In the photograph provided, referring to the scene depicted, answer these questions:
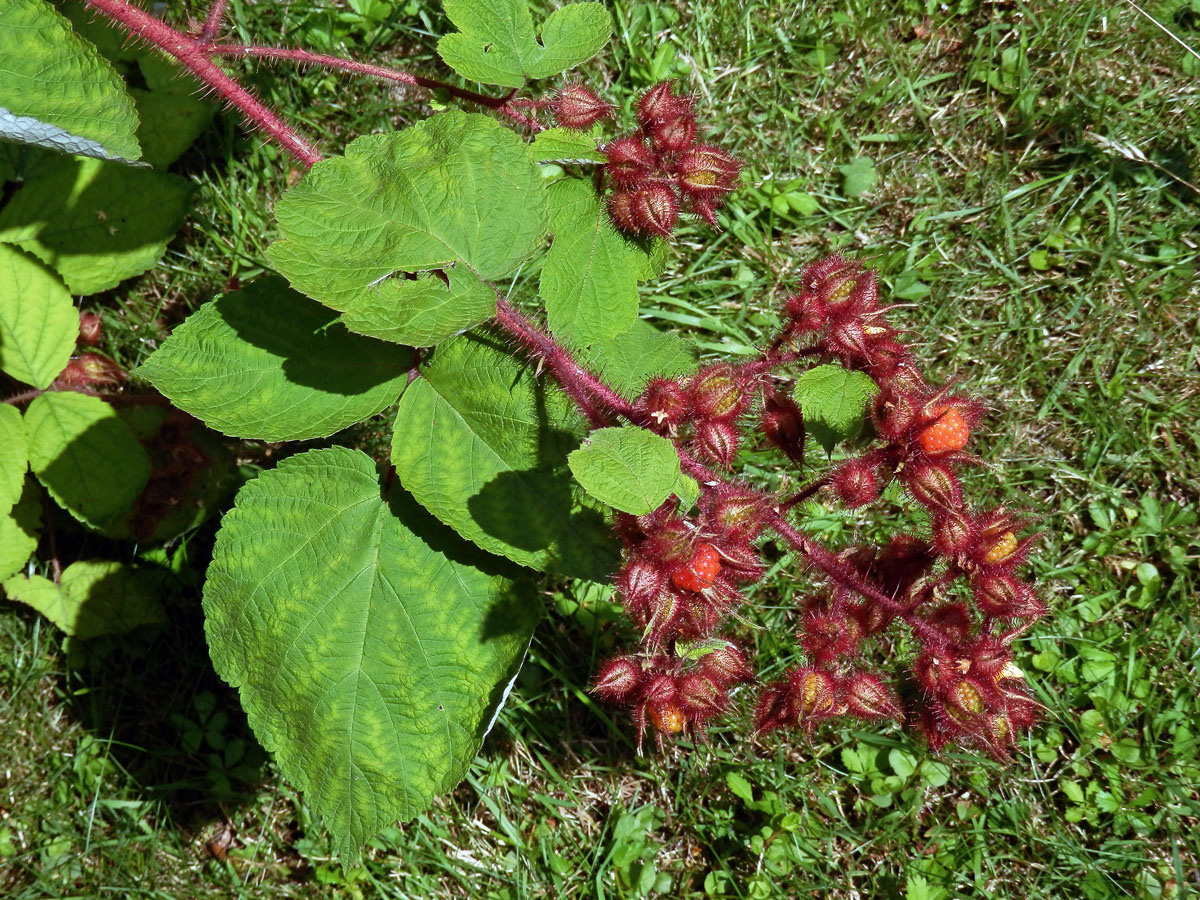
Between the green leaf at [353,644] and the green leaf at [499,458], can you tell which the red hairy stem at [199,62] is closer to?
the green leaf at [499,458]

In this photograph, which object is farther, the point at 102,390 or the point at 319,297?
the point at 102,390

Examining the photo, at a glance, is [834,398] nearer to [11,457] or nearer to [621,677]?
[621,677]

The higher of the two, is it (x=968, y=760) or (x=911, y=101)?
(x=911, y=101)

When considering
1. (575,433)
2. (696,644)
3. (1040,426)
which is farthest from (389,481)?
(1040,426)

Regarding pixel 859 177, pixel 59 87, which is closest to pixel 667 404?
pixel 59 87

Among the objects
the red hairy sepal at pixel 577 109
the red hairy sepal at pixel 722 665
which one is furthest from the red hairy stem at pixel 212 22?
the red hairy sepal at pixel 722 665

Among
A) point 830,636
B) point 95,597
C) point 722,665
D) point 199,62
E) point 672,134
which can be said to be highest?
point 672,134

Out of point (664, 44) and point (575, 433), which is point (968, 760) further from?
point (664, 44)

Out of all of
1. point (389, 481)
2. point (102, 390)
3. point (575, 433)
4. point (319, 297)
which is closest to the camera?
point (319, 297)
